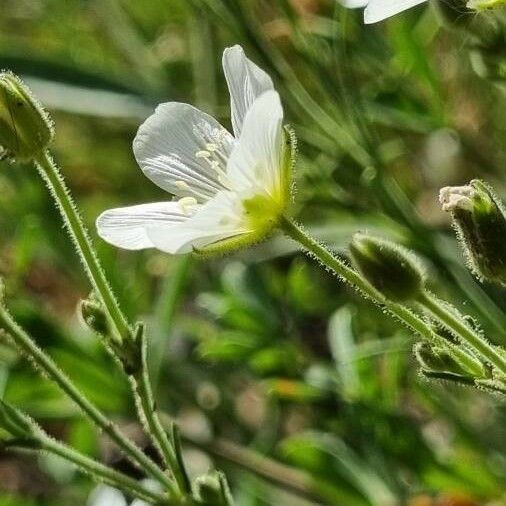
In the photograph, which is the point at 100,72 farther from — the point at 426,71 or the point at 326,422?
the point at 326,422

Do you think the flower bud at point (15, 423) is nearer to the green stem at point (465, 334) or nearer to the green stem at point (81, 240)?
the green stem at point (81, 240)

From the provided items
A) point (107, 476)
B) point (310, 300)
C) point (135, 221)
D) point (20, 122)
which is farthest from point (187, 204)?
point (310, 300)

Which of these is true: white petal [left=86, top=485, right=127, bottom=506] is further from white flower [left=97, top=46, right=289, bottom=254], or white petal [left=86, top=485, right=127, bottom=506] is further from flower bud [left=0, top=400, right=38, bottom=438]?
white flower [left=97, top=46, right=289, bottom=254]

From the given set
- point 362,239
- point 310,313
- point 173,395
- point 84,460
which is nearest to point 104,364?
point 173,395

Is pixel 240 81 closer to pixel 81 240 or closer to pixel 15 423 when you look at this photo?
pixel 81 240

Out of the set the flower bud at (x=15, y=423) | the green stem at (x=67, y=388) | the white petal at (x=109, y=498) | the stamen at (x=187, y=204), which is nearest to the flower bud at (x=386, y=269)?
the stamen at (x=187, y=204)
